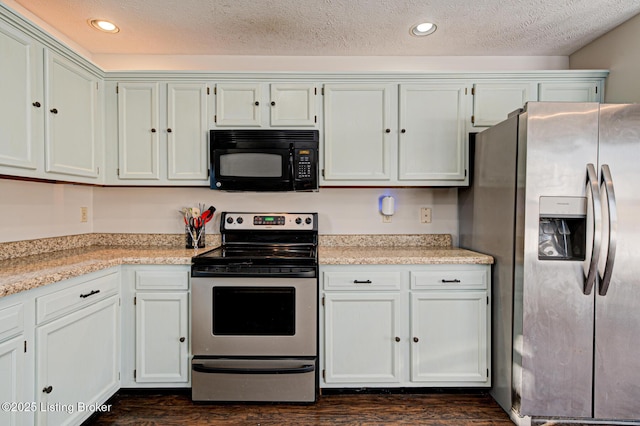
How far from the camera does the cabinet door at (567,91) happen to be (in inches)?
95.3

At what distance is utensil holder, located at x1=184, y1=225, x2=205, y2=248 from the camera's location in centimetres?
257

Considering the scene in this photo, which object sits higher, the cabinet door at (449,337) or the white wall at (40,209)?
the white wall at (40,209)

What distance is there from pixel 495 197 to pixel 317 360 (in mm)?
1507

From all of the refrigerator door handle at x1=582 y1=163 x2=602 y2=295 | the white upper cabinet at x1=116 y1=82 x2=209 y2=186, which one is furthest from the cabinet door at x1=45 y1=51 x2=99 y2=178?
the refrigerator door handle at x1=582 y1=163 x2=602 y2=295

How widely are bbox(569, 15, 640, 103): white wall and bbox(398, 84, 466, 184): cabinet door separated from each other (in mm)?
1019

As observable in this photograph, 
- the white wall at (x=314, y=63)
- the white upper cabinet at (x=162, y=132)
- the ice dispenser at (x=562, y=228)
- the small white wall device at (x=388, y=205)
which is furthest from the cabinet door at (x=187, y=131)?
the ice dispenser at (x=562, y=228)

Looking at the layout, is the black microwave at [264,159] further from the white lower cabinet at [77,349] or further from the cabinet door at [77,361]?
the cabinet door at [77,361]

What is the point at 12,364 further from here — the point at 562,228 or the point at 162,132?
the point at 562,228

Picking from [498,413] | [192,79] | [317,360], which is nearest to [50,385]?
[317,360]

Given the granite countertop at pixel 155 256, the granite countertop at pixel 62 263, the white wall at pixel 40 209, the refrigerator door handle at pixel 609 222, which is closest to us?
the granite countertop at pixel 62 263

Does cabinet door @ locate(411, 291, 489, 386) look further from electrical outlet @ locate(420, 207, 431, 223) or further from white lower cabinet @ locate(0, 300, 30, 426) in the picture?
white lower cabinet @ locate(0, 300, 30, 426)

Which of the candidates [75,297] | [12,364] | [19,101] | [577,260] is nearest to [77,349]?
[75,297]

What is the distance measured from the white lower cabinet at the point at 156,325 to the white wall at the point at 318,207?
0.68 meters

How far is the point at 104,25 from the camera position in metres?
2.27
